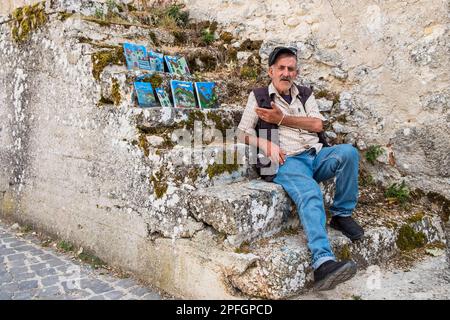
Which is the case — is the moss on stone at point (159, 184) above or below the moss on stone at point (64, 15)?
below

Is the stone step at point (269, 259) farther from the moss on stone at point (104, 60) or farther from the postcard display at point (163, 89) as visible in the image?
the moss on stone at point (104, 60)

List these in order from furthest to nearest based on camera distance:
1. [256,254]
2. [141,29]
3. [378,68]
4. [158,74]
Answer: [141,29]
[378,68]
[158,74]
[256,254]

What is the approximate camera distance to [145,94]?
3236 millimetres

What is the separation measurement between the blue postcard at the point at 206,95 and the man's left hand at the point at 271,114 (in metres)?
0.72


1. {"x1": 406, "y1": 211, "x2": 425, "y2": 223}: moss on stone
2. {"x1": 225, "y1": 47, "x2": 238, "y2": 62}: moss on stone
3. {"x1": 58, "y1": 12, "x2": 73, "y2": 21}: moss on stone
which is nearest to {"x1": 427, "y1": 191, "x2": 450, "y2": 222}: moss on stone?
{"x1": 406, "y1": 211, "x2": 425, "y2": 223}: moss on stone

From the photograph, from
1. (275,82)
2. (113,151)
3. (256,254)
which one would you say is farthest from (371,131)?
(113,151)

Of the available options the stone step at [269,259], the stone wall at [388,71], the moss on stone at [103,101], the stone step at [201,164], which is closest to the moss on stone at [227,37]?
the stone wall at [388,71]

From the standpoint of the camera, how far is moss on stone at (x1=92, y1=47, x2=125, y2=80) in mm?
3449

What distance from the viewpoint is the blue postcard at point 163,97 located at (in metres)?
3.32

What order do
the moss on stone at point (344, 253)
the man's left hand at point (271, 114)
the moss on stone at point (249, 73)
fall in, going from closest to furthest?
1. the moss on stone at point (344, 253)
2. the man's left hand at point (271, 114)
3. the moss on stone at point (249, 73)

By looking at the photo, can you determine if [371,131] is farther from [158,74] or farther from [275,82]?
[158,74]

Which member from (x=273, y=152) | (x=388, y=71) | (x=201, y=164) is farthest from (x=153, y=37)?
(x=388, y=71)

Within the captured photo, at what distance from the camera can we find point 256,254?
2.49 m

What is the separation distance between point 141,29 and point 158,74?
3.68 feet
